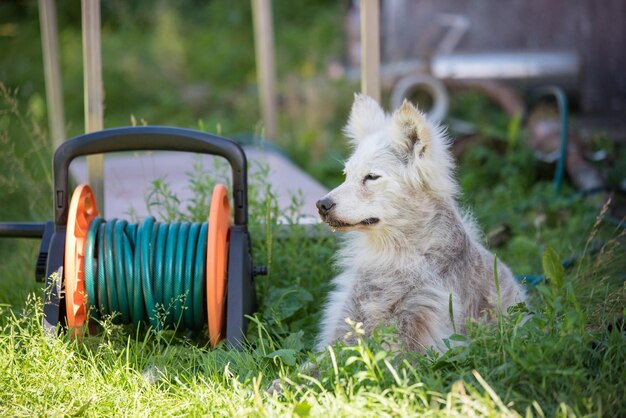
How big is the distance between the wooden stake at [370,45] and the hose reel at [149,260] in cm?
130

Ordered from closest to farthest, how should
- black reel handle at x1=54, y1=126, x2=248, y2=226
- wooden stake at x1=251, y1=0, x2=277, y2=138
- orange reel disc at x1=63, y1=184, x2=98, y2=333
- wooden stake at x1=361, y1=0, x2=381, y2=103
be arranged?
orange reel disc at x1=63, y1=184, x2=98, y2=333 < black reel handle at x1=54, y1=126, x2=248, y2=226 < wooden stake at x1=361, y1=0, x2=381, y2=103 < wooden stake at x1=251, y1=0, x2=277, y2=138

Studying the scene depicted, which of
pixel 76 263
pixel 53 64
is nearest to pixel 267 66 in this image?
pixel 53 64

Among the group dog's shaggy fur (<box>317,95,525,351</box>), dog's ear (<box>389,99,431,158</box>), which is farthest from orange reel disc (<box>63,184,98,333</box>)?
dog's ear (<box>389,99,431,158</box>)

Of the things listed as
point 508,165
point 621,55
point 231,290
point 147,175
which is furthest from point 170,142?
point 621,55

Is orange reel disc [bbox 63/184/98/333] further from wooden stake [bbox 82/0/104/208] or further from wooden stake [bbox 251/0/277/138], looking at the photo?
wooden stake [bbox 251/0/277/138]

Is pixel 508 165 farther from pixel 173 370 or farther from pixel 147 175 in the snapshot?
pixel 173 370

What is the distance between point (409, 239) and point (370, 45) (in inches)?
65.7

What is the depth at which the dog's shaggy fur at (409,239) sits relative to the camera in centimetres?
348

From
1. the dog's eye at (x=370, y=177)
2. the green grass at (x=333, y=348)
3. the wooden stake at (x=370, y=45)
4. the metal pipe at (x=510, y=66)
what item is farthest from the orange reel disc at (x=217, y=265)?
the metal pipe at (x=510, y=66)

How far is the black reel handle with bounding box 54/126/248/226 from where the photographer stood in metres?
3.86

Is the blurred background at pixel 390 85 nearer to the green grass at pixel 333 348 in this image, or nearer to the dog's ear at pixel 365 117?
the green grass at pixel 333 348

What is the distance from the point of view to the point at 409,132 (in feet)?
11.6

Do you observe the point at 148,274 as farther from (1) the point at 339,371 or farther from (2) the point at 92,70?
(2) the point at 92,70

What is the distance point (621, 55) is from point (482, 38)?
6.00 feet
